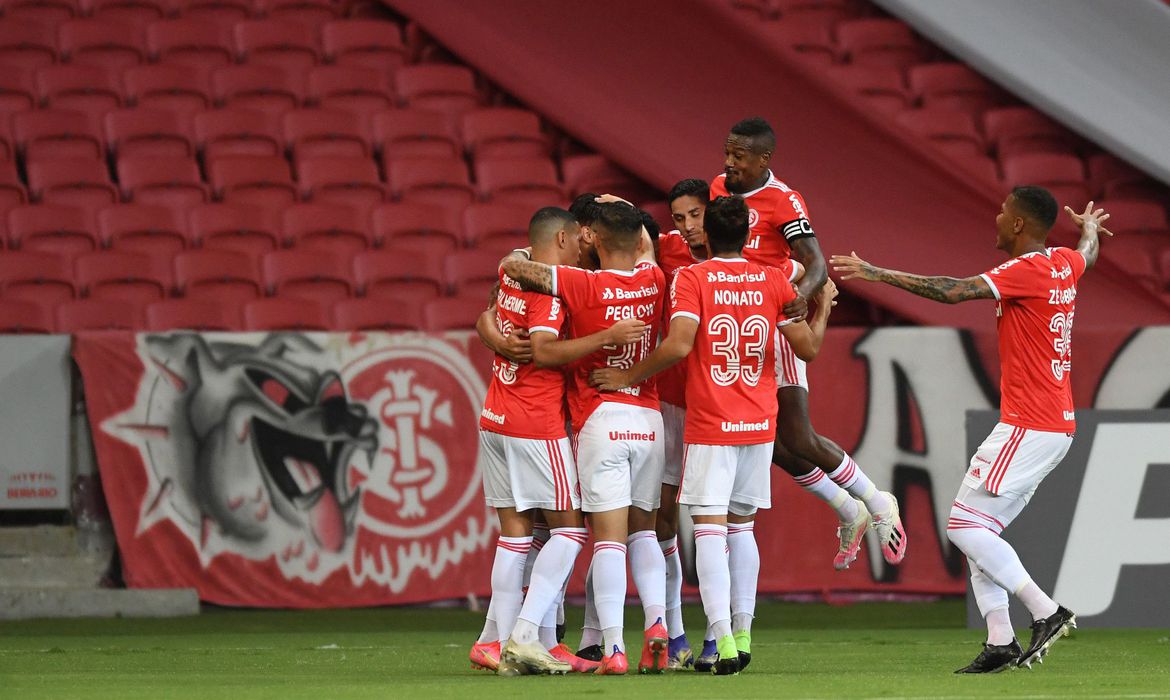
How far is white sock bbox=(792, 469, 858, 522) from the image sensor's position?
799cm

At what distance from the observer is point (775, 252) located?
746 centimetres

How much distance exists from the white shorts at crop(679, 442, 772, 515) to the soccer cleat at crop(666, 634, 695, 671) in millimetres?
755

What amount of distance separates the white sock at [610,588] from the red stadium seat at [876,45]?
9.34 meters

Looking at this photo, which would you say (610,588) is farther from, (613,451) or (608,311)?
(608,311)

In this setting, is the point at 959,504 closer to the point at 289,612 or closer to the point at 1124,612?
the point at 1124,612

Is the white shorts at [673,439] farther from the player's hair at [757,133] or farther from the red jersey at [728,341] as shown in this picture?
the player's hair at [757,133]

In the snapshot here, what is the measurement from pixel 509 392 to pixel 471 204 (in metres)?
6.29

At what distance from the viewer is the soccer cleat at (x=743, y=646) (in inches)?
268

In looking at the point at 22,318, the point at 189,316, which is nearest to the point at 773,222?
the point at 189,316

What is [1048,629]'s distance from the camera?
266 inches

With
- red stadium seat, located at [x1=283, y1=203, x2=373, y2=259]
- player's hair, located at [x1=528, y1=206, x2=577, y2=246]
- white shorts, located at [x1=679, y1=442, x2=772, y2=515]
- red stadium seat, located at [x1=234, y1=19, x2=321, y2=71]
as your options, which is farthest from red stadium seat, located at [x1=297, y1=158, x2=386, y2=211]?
white shorts, located at [x1=679, y1=442, x2=772, y2=515]

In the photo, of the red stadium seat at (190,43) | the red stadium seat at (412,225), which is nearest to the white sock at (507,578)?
the red stadium seat at (412,225)

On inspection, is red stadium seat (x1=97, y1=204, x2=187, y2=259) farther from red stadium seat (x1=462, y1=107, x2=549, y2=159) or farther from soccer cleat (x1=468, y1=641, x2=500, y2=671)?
soccer cleat (x1=468, y1=641, x2=500, y2=671)

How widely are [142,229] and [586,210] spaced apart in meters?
6.61
